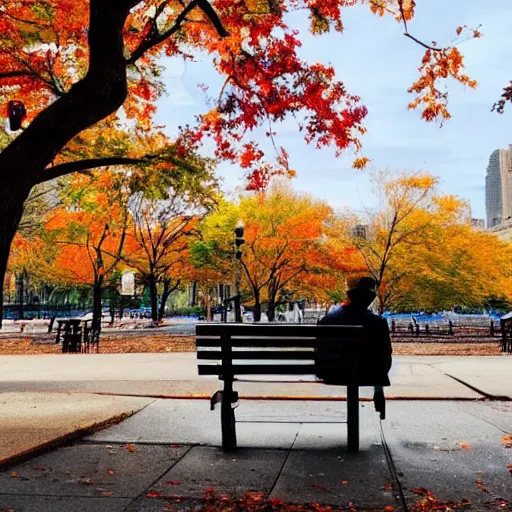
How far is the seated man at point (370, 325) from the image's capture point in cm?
545

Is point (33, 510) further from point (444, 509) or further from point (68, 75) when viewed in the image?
point (68, 75)

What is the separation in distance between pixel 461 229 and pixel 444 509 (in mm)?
31346

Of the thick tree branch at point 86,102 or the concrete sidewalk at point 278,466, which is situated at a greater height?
the thick tree branch at point 86,102

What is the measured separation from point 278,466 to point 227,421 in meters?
0.66

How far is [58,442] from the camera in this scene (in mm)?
5301

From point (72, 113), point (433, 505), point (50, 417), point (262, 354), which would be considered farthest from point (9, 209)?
point (433, 505)

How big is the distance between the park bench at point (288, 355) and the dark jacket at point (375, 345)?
292mm

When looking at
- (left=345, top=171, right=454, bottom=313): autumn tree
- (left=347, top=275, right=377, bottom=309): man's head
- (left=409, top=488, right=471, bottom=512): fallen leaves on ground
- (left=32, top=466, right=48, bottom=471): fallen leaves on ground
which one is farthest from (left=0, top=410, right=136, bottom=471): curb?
(left=345, top=171, right=454, bottom=313): autumn tree

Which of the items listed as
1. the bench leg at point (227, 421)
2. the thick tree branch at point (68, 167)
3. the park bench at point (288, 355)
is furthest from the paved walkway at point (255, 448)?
the thick tree branch at point (68, 167)

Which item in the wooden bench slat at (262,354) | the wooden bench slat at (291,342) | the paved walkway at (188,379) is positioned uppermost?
the wooden bench slat at (291,342)

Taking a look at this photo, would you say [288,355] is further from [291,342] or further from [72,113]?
[72,113]

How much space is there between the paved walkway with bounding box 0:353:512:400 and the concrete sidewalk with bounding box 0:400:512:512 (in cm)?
66

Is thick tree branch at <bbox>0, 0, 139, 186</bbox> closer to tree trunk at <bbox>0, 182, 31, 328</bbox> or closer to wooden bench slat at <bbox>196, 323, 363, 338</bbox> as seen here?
tree trunk at <bbox>0, 182, 31, 328</bbox>

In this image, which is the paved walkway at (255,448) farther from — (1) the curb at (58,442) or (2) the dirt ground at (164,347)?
(2) the dirt ground at (164,347)
